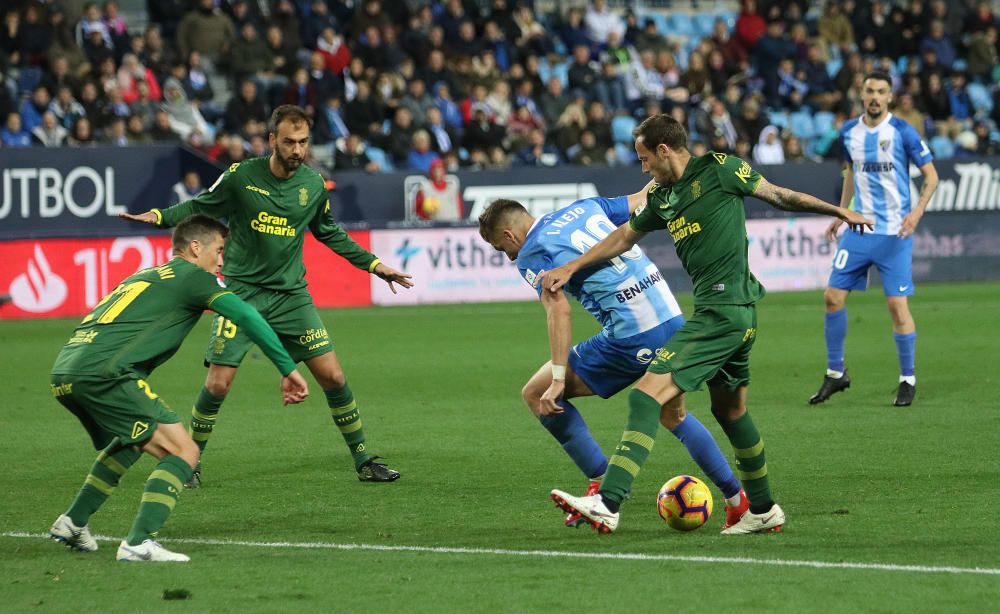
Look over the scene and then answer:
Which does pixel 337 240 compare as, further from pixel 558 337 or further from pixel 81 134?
pixel 81 134

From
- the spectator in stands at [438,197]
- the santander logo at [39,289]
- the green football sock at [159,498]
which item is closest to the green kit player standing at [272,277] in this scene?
the green football sock at [159,498]

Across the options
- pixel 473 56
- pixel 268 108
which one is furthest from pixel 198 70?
pixel 473 56

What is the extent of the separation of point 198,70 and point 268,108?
135 cm

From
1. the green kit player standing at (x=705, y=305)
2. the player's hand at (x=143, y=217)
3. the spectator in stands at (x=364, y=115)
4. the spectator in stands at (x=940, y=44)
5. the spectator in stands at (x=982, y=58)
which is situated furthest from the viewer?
the spectator in stands at (x=982, y=58)

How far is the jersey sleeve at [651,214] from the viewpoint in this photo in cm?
704

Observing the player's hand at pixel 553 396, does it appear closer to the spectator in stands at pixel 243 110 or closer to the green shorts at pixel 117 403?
the green shorts at pixel 117 403

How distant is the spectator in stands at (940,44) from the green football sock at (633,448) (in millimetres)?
25083

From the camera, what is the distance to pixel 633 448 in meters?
6.68

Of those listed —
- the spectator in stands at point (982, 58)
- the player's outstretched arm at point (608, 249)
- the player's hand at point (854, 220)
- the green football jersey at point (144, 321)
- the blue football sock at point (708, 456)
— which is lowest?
the blue football sock at point (708, 456)

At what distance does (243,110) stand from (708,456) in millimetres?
16909

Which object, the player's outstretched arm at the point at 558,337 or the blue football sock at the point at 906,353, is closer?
the player's outstretched arm at the point at 558,337

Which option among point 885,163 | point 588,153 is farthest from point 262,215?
point 588,153

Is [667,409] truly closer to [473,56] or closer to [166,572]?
[166,572]

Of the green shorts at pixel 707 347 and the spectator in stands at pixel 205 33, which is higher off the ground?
the spectator in stands at pixel 205 33
